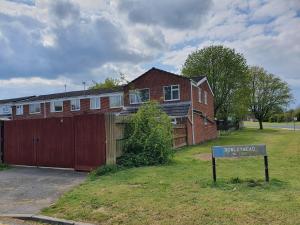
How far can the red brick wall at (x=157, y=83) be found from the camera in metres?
31.2

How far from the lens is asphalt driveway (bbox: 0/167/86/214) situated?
7.84 meters

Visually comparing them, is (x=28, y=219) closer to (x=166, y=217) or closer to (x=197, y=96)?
(x=166, y=217)

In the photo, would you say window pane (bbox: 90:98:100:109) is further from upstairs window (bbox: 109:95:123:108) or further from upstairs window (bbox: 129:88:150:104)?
upstairs window (bbox: 129:88:150:104)

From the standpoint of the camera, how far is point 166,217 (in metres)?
6.30

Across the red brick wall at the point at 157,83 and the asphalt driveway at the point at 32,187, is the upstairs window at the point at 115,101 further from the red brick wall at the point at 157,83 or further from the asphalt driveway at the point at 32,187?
the asphalt driveway at the point at 32,187

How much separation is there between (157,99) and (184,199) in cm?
2524

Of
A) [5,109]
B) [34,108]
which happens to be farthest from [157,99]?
[5,109]

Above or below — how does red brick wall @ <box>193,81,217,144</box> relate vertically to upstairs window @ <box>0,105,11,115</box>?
below

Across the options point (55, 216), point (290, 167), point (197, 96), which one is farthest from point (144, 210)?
point (197, 96)

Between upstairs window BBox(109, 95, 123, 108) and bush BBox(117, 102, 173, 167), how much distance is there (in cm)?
2613

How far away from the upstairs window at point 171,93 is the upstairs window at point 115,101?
876 cm

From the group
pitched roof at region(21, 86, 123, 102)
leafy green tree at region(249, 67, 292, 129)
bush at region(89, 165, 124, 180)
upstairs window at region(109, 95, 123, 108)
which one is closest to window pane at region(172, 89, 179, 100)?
pitched roof at region(21, 86, 123, 102)

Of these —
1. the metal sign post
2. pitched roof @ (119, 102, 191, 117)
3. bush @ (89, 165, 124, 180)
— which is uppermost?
pitched roof @ (119, 102, 191, 117)

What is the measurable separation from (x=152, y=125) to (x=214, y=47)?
112ft
